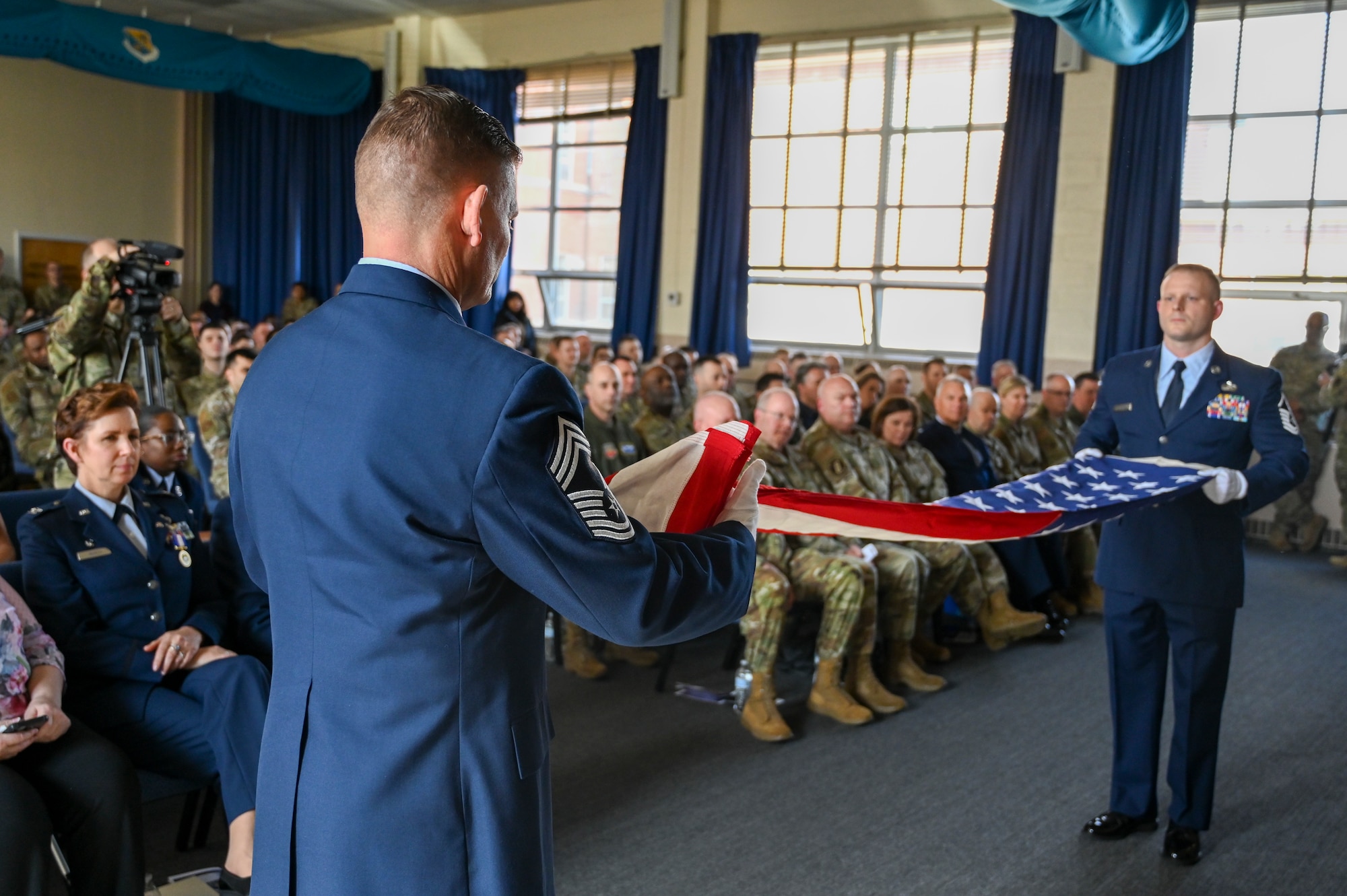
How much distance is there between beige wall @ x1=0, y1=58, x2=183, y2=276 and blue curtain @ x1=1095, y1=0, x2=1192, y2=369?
35.3 feet

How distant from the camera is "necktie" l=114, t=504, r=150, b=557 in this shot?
2.67m

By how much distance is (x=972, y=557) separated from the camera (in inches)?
190

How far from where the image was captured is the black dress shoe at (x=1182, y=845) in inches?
Result: 112

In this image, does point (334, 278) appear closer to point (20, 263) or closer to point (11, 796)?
point (20, 263)

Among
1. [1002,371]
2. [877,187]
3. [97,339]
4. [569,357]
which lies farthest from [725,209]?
[97,339]

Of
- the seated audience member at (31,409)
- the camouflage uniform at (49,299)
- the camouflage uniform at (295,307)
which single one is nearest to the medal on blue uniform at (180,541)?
the seated audience member at (31,409)

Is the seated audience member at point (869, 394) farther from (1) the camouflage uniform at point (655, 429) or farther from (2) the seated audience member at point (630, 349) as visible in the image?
(2) the seated audience member at point (630, 349)

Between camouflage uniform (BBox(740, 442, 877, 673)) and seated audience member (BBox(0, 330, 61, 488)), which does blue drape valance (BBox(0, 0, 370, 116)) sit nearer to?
seated audience member (BBox(0, 330, 61, 488))

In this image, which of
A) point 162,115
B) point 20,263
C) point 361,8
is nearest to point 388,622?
point 361,8

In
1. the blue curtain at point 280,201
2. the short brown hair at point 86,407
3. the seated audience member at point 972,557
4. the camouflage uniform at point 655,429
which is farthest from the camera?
the blue curtain at point 280,201

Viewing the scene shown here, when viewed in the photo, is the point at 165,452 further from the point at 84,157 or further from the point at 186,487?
the point at 84,157

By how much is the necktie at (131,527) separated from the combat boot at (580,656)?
1.86 m

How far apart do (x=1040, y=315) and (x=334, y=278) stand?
25.7 ft

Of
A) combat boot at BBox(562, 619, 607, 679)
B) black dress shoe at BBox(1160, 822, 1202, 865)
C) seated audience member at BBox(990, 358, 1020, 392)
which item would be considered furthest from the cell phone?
seated audience member at BBox(990, 358, 1020, 392)
